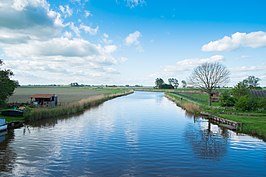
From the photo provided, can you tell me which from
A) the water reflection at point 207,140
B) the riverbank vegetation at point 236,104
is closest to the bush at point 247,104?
the riverbank vegetation at point 236,104

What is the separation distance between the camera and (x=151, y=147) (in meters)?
22.7

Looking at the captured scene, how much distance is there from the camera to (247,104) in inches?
1710

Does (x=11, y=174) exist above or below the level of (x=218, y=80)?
below

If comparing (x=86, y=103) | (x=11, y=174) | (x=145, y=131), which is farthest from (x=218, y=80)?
(x=11, y=174)

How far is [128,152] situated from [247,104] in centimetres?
3044

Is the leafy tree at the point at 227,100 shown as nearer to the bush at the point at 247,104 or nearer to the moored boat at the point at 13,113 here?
the bush at the point at 247,104

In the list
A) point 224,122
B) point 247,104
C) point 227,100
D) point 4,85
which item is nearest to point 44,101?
point 4,85

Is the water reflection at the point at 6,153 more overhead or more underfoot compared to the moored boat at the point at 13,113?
more underfoot

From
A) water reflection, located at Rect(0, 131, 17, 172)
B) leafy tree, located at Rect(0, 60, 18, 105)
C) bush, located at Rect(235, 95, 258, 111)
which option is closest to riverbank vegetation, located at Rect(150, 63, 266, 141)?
bush, located at Rect(235, 95, 258, 111)

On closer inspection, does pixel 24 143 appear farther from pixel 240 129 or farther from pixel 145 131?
pixel 240 129

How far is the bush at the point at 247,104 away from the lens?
43.4m

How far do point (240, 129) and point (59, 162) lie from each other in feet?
73.9

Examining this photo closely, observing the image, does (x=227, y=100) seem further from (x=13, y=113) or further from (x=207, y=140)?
(x=13, y=113)

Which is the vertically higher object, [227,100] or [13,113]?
[227,100]
